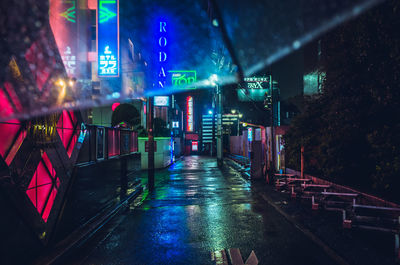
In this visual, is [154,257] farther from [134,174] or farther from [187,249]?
[134,174]

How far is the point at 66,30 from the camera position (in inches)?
722

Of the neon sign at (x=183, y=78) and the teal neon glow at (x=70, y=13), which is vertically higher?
the teal neon glow at (x=70, y=13)

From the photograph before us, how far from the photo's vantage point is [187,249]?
5.64 metres

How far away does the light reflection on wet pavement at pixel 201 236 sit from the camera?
5.21 meters

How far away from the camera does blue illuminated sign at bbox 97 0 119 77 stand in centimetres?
1397

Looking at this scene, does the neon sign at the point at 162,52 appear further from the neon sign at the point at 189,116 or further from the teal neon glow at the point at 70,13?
the neon sign at the point at 189,116

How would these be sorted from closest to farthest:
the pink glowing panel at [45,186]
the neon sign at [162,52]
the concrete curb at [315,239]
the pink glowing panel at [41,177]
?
the concrete curb at [315,239] → the pink glowing panel at [41,177] → the pink glowing panel at [45,186] → the neon sign at [162,52]

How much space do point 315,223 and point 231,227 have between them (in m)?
2.34

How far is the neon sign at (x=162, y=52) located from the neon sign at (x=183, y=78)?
0.96 metres

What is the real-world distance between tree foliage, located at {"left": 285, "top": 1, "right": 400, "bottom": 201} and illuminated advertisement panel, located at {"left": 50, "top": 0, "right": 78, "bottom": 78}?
16.2 m

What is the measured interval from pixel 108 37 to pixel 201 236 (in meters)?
12.4

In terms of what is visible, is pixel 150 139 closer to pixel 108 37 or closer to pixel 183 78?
pixel 108 37

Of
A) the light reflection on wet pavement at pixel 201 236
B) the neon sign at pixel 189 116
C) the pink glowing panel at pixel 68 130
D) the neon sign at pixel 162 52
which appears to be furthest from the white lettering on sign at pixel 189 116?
the pink glowing panel at pixel 68 130

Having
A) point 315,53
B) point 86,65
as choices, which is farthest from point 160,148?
point 315,53
